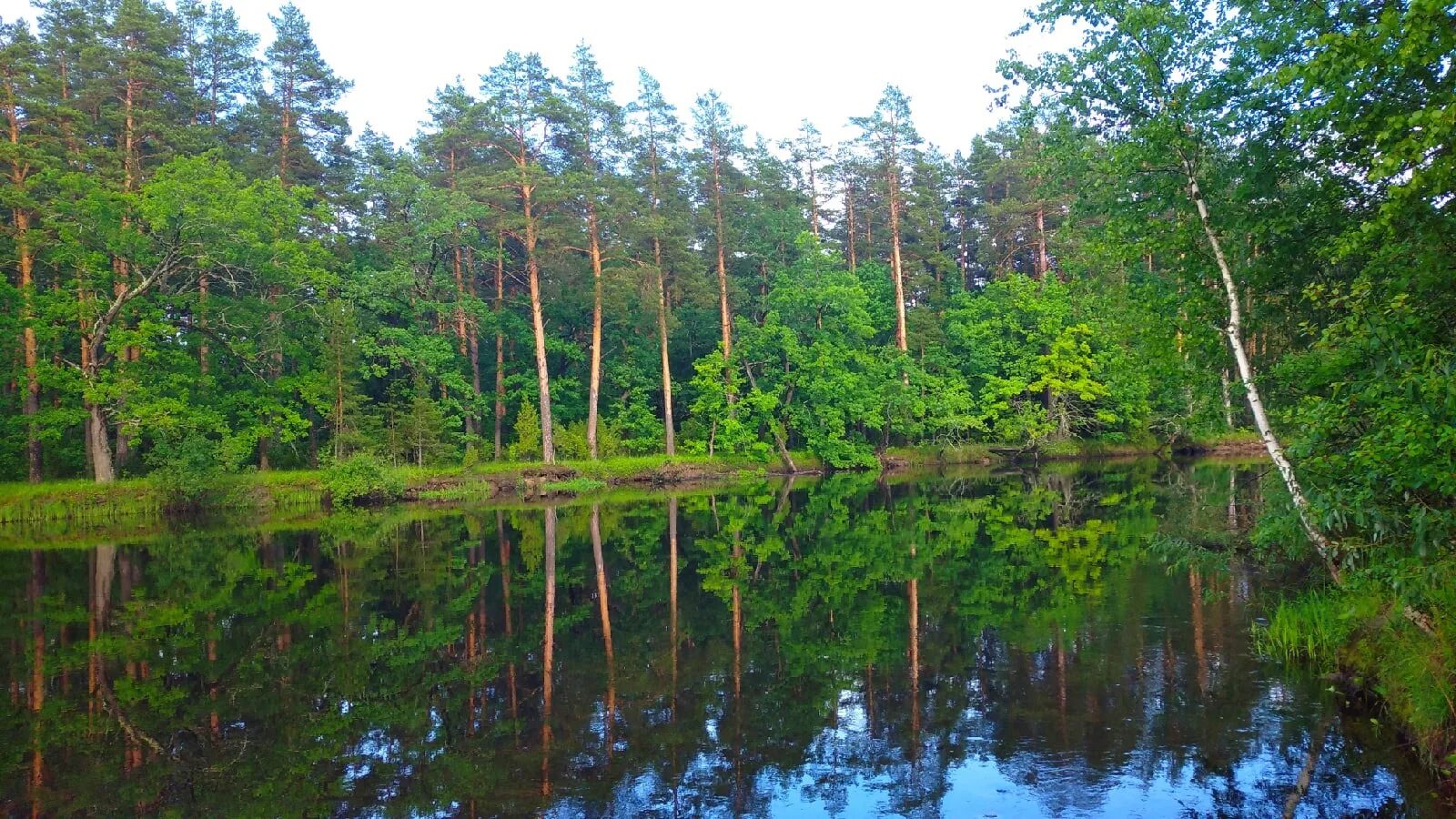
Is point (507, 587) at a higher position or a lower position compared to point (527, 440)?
lower

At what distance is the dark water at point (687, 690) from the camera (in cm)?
643

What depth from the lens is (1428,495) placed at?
6.54 m

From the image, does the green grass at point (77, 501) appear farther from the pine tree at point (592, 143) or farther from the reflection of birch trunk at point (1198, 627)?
the reflection of birch trunk at point (1198, 627)

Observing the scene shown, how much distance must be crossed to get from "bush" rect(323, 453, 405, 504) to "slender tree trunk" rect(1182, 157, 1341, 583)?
27351 mm

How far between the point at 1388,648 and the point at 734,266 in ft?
134

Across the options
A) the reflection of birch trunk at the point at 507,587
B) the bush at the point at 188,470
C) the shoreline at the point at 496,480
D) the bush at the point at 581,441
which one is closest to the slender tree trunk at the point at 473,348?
the bush at the point at 581,441

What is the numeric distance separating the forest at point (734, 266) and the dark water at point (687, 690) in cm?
216

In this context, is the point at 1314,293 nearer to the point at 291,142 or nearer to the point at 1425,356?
the point at 1425,356

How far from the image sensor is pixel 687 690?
879 cm

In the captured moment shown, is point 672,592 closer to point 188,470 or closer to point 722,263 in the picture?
point 188,470

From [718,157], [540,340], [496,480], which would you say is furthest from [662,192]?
[496,480]

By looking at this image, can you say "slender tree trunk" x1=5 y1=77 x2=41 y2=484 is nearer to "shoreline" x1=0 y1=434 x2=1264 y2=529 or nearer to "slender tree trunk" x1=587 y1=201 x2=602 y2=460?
"shoreline" x1=0 y1=434 x2=1264 y2=529

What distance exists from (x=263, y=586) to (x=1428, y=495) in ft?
54.5

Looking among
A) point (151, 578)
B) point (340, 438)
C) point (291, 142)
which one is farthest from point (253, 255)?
point (151, 578)
